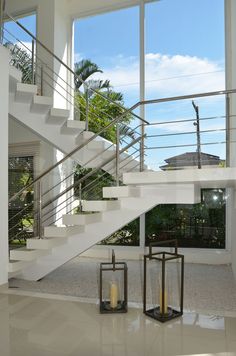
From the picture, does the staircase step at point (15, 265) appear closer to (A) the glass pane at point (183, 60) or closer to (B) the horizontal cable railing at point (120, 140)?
(B) the horizontal cable railing at point (120, 140)

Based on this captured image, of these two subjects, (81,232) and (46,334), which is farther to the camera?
(81,232)

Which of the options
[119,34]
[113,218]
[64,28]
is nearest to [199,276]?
[113,218]

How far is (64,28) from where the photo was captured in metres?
6.94

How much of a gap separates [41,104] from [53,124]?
0.44 metres

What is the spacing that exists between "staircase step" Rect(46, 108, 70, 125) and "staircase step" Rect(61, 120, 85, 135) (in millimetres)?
78

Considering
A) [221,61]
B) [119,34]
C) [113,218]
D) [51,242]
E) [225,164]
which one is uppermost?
[119,34]

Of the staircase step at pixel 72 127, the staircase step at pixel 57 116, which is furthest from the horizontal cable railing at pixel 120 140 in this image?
the staircase step at pixel 57 116

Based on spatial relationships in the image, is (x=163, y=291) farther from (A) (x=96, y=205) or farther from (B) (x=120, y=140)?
(B) (x=120, y=140)

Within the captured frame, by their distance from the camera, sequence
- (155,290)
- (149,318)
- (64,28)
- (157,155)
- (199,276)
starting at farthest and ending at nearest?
(64,28) → (157,155) → (199,276) → (155,290) → (149,318)

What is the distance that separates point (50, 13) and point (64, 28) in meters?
0.39

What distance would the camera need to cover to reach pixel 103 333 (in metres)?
2.72

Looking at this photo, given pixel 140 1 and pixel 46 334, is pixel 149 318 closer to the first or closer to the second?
pixel 46 334

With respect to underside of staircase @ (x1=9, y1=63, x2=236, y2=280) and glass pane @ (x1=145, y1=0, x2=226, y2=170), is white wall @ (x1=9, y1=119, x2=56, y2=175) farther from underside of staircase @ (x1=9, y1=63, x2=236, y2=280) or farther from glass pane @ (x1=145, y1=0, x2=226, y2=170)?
glass pane @ (x1=145, y1=0, x2=226, y2=170)

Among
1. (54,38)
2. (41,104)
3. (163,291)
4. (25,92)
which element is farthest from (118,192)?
(54,38)
